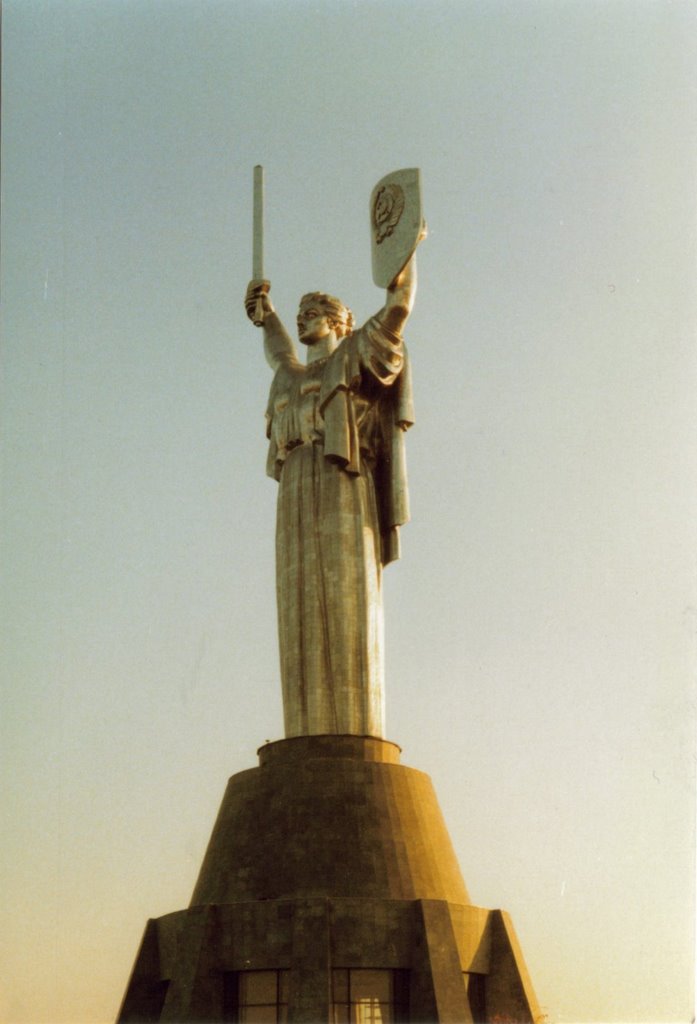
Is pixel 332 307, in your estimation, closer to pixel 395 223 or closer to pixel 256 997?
pixel 395 223

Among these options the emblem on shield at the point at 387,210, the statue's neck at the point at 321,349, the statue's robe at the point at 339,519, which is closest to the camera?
the statue's robe at the point at 339,519

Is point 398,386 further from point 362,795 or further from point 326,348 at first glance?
point 362,795

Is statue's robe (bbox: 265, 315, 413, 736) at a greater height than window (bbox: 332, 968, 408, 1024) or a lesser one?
greater

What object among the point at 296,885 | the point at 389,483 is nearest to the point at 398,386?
the point at 389,483

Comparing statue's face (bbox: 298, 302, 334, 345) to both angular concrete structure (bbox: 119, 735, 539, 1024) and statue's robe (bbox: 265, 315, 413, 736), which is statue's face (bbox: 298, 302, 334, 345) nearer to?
statue's robe (bbox: 265, 315, 413, 736)

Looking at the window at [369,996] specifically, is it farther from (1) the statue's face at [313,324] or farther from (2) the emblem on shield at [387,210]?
(2) the emblem on shield at [387,210]

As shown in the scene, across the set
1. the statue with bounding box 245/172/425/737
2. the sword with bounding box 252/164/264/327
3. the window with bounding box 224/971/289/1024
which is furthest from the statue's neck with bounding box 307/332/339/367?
the window with bounding box 224/971/289/1024

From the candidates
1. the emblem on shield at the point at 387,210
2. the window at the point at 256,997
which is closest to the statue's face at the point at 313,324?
the emblem on shield at the point at 387,210
